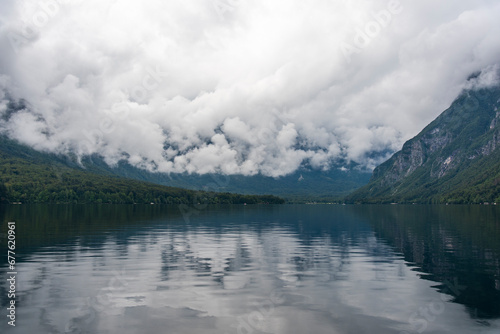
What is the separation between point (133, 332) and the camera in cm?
2297

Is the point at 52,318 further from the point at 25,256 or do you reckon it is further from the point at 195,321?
the point at 25,256

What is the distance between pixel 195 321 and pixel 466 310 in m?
19.2

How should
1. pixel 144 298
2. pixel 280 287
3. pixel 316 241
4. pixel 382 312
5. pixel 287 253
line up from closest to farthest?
pixel 382 312
pixel 144 298
pixel 280 287
pixel 287 253
pixel 316 241

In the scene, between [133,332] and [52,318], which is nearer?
[133,332]

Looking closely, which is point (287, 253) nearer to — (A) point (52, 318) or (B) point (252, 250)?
(B) point (252, 250)

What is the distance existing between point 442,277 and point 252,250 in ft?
86.6

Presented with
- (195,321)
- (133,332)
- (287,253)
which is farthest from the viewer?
(287,253)

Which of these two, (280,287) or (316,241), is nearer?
(280,287)

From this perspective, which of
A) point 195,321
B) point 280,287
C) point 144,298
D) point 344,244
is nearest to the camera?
Answer: point 195,321

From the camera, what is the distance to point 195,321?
24.9 meters

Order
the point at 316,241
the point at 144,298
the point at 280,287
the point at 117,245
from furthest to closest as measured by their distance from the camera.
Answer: the point at 316,241
the point at 117,245
the point at 280,287
the point at 144,298

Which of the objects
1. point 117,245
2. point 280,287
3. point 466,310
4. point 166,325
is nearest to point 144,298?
point 166,325

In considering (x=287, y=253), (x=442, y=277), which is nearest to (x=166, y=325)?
(x=442, y=277)

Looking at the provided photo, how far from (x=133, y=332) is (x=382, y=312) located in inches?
661
